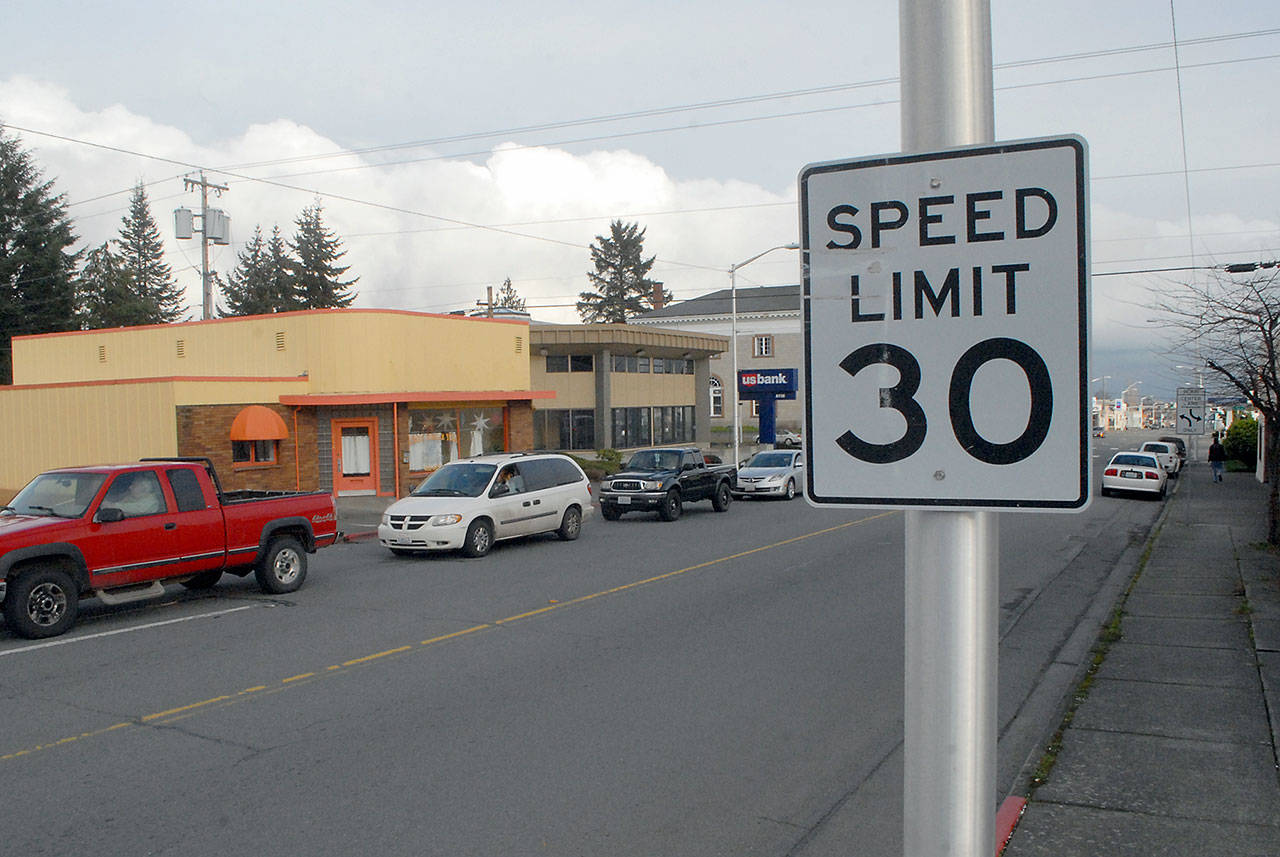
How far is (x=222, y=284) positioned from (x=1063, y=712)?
83.8 m

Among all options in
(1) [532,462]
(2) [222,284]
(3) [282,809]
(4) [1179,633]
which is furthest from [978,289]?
(2) [222,284]

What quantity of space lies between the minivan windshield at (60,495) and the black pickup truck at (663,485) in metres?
13.3

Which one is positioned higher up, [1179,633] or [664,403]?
[664,403]

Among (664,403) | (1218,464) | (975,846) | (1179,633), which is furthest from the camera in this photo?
(664,403)

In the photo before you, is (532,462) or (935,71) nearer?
(935,71)

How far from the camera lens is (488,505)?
18594 mm

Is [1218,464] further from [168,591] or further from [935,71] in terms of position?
[935,71]

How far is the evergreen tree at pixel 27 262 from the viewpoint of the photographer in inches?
1982

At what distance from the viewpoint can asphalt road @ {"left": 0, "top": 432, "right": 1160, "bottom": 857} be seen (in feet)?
20.3

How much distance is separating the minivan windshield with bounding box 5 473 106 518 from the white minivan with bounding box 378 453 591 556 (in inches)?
229

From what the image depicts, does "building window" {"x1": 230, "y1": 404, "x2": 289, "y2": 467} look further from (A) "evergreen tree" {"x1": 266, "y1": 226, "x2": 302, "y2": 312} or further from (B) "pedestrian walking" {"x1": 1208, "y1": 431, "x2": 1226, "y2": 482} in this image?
(A) "evergreen tree" {"x1": 266, "y1": 226, "x2": 302, "y2": 312}

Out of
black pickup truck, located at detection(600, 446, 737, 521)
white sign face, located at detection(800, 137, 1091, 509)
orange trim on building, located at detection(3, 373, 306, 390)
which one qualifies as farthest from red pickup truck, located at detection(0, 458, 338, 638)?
orange trim on building, located at detection(3, 373, 306, 390)

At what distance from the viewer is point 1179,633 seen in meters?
11.2

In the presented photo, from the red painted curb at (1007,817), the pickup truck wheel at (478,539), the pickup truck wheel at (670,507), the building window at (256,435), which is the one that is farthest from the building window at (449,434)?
the red painted curb at (1007,817)
